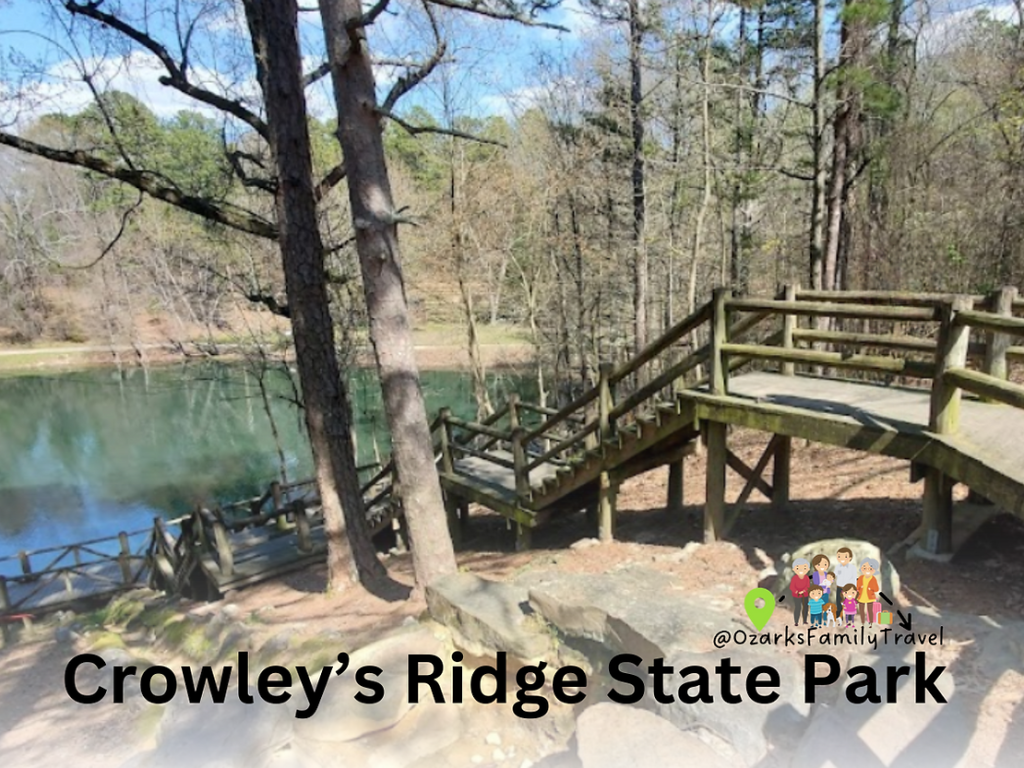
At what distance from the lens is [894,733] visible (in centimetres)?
266

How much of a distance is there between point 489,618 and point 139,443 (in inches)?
1028

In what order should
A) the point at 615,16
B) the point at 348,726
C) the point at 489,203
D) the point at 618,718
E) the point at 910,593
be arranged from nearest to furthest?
the point at 618,718 → the point at 348,726 → the point at 910,593 → the point at 615,16 → the point at 489,203

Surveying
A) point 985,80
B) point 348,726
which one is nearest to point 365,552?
point 348,726

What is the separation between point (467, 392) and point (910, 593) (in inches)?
1039

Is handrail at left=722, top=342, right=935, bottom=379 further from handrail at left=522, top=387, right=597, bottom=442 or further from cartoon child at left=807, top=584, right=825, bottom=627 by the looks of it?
handrail at left=522, top=387, right=597, bottom=442

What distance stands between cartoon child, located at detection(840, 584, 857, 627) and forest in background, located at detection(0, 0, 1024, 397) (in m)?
4.57

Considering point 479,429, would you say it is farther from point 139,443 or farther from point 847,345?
point 139,443

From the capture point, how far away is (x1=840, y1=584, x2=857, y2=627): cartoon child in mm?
3740

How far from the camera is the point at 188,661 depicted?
17.8ft

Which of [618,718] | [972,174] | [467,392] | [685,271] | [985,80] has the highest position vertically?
[985,80]

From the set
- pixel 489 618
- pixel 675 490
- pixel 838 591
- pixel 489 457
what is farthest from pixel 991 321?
pixel 489 457

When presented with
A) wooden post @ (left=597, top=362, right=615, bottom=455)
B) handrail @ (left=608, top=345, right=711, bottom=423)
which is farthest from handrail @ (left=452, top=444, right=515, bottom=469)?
handrail @ (left=608, top=345, right=711, bottom=423)

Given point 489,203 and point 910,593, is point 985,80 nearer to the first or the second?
point 489,203

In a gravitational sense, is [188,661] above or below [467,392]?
above
